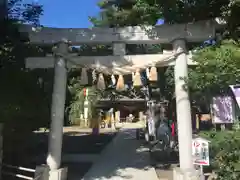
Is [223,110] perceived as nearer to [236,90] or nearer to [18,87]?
[236,90]

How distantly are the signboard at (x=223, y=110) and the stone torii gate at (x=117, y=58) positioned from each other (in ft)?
2.12

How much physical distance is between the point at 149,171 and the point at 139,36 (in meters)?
4.24

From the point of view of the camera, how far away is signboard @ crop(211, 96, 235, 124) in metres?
6.60

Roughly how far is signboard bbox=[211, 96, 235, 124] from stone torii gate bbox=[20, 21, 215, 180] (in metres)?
0.65

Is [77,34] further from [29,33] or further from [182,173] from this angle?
[182,173]

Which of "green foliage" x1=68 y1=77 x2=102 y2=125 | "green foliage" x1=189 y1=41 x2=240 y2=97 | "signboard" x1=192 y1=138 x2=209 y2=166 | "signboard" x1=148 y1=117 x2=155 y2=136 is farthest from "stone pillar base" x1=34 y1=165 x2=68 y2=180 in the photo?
"green foliage" x1=68 y1=77 x2=102 y2=125

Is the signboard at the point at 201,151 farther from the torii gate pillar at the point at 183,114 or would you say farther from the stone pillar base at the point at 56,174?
the stone pillar base at the point at 56,174

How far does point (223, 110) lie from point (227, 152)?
149cm

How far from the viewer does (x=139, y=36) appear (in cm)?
766

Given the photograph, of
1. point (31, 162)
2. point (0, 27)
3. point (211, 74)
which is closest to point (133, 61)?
point (211, 74)

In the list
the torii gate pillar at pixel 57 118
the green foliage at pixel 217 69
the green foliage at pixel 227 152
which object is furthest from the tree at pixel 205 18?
the torii gate pillar at pixel 57 118

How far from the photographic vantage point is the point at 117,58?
759 centimetres

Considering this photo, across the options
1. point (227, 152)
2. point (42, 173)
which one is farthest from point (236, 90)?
point (42, 173)

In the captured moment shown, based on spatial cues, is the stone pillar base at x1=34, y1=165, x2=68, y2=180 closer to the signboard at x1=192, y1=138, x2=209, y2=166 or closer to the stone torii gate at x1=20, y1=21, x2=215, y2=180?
the stone torii gate at x1=20, y1=21, x2=215, y2=180
